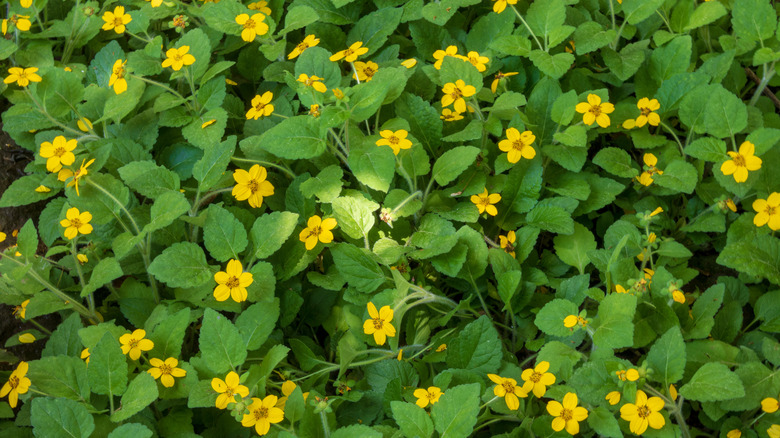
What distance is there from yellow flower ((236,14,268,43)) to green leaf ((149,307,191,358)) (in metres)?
1.27

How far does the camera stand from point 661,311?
224 cm

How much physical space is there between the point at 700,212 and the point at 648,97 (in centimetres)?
57

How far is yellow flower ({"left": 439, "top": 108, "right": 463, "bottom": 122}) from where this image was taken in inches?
106

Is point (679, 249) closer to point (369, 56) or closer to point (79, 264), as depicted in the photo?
point (369, 56)

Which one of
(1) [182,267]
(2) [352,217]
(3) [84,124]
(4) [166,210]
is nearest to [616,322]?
(2) [352,217]

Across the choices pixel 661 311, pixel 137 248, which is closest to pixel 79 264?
pixel 137 248

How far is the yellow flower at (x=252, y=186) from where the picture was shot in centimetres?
251

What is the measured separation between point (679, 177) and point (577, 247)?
486 mm

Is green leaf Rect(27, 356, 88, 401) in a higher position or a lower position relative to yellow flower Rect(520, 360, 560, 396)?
lower

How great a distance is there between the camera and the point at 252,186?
8.32ft

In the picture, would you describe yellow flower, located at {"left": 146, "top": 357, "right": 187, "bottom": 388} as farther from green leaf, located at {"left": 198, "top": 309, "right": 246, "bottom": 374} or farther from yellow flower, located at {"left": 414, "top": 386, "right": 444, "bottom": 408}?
yellow flower, located at {"left": 414, "top": 386, "right": 444, "bottom": 408}

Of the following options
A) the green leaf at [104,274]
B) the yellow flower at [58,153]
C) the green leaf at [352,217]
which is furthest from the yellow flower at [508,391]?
the yellow flower at [58,153]

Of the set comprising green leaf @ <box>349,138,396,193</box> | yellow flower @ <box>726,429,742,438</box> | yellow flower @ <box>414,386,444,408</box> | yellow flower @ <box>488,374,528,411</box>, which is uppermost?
green leaf @ <box>349,138,396,193</box>

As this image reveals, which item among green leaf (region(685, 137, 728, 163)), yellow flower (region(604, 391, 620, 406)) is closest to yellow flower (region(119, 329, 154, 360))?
yellow flower (region(604, 391, 620, 406))
